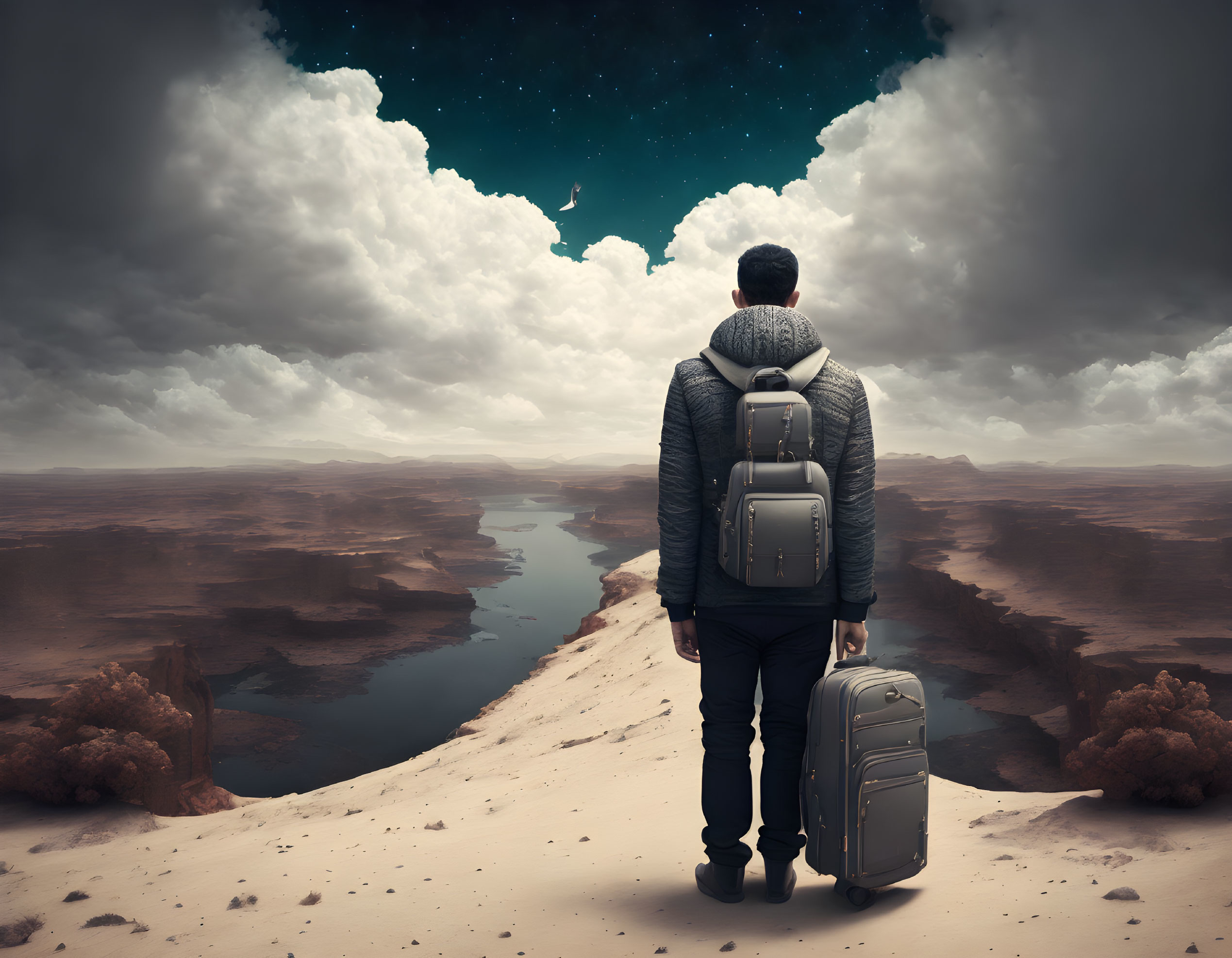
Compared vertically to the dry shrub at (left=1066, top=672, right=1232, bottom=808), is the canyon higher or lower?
lower

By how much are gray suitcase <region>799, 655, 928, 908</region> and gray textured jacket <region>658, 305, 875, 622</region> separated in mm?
227

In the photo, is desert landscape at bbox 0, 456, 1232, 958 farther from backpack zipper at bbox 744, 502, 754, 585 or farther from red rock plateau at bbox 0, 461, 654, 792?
backpack zipper at bbox 744, 502, 754, 585

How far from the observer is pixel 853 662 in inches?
67.1

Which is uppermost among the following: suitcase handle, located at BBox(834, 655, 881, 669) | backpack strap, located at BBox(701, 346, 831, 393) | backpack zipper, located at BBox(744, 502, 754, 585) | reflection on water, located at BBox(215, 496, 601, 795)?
backpack strap, located at BBox(701, 346, 831, 393)

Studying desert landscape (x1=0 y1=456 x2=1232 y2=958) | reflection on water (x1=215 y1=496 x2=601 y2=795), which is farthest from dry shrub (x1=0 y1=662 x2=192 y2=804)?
reflection on water (x1=215 y1=496 x2=601 y2=795)

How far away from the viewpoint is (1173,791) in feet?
9.06

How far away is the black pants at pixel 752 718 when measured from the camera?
67.4 inches

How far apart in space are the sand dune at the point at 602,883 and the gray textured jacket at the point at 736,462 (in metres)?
0.93

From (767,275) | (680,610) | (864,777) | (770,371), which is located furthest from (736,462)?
(864,777)

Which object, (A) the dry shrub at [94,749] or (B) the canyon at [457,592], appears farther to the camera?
(B) the canyon at [457,592]

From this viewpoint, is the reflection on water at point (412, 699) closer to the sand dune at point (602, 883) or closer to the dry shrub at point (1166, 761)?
the sand dune at point (602, 883)

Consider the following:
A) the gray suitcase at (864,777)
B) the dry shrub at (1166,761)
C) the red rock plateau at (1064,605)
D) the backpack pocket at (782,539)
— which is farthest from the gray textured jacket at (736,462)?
the red rock plateau at (1064,605)

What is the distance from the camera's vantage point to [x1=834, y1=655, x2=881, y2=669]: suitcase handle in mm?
1701

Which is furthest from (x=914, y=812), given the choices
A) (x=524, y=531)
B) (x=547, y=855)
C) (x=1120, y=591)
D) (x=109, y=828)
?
(x=524, y=531)
